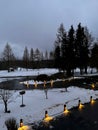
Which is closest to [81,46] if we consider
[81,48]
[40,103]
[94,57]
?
[81,48]

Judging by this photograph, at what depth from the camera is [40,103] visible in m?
27.4

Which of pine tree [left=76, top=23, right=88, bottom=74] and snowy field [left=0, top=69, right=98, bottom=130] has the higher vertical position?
pine tree [left=76, top=23, right=88, bottom=74]

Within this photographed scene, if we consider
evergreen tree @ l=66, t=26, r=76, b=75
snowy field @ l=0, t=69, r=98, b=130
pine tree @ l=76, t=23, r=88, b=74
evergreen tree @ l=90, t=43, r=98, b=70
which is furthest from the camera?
evergreen tree @ l=90, t=43, r=98, b=70

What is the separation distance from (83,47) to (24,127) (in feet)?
176

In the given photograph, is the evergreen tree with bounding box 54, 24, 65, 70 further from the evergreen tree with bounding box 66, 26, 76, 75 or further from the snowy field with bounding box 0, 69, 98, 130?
the snowy field with bounding box 0, 69, 98, 130

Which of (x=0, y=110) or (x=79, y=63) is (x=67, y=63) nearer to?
(x=79, y=63)

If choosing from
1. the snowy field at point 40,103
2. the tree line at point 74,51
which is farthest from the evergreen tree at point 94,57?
the snowy field at point 40,103

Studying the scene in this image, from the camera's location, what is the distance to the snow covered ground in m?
22.1

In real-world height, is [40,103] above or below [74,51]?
below

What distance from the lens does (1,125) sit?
19.4 meters

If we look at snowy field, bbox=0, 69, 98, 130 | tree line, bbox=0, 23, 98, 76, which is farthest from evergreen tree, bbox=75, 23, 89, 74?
snowy field, bbox=0, 69, 98, 130

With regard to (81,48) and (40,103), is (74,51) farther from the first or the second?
(40,103)

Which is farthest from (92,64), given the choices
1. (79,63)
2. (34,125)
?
(34,125)

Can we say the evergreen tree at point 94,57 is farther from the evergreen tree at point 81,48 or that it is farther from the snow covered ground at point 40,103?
the snow covered ground at point 40,103
